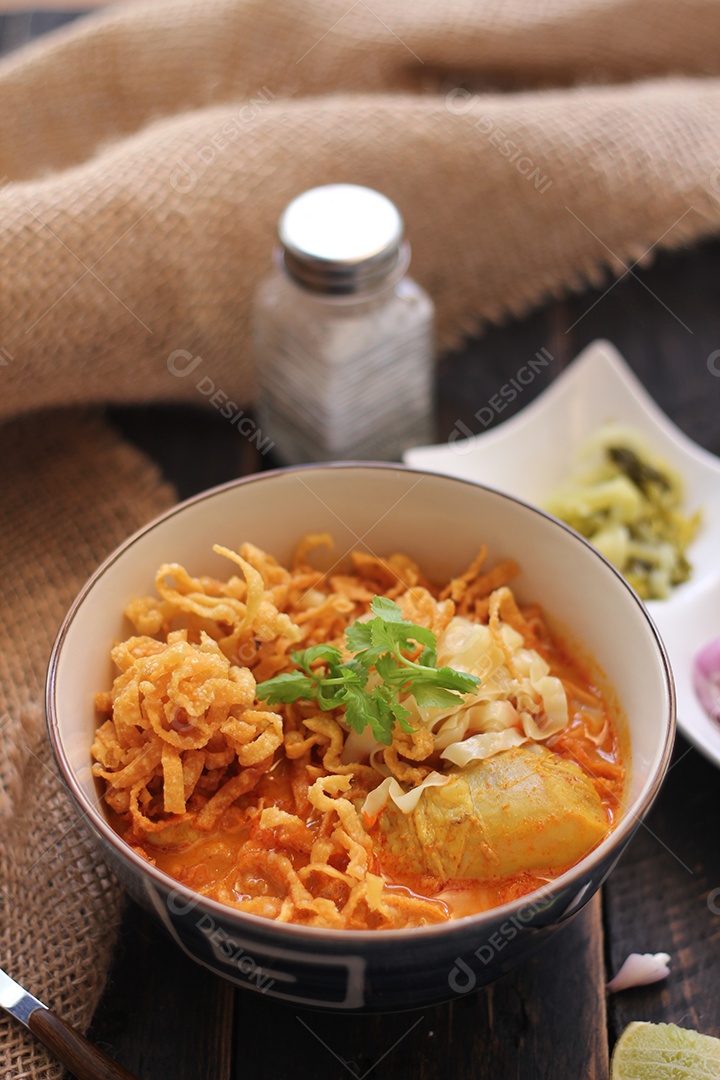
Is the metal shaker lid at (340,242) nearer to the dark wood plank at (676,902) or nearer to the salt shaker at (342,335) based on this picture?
the salt shaker at (342,335)

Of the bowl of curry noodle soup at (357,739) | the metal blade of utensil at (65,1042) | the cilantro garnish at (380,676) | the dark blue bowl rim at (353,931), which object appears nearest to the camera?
the dark blue bowl rim at (353,931)

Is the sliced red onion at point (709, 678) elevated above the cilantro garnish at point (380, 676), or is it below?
below

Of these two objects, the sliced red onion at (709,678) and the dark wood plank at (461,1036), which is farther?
the sliced red onion at (709,678)

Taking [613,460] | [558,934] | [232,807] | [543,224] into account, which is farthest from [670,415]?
[232,807]

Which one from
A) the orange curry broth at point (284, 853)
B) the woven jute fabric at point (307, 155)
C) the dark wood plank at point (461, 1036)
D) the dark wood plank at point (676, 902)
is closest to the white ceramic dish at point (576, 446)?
the woven jute fabric at point (307, 155)

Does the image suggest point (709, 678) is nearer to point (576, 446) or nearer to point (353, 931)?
point (576, 446)
